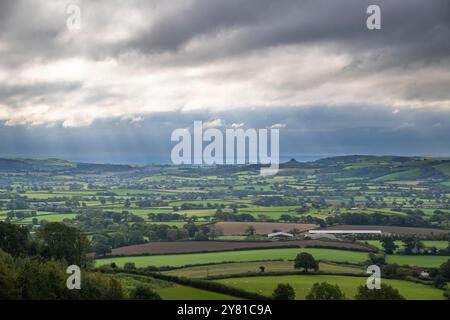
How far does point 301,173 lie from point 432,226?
105 metres

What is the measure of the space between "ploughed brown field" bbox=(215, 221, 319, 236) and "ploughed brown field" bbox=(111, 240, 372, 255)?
21.5ft

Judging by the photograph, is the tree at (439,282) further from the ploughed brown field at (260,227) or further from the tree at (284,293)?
the ploughed brown field at (260,227)

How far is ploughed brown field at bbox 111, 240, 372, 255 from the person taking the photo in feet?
160

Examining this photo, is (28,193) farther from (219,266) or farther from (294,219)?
(219,266)

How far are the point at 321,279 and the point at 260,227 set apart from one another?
28.8 m

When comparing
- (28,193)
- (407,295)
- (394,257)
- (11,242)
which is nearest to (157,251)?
(11,242)

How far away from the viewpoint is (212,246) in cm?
5059

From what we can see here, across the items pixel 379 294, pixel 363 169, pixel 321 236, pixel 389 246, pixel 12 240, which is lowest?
pixel 321 236

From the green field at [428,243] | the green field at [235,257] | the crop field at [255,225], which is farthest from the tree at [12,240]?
the green field at [428,243]

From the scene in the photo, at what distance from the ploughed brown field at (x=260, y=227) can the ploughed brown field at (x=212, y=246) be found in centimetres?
655

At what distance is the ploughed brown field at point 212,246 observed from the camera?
48647 mm

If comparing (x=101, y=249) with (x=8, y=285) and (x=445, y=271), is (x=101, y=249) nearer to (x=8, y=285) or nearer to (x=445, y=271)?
(x=8, y=285)

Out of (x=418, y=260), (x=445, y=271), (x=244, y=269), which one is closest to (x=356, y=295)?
(x=445, y=271)

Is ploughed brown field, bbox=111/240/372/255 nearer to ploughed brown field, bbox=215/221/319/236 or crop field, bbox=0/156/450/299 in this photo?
crop field, bbox=0/156/450/299
